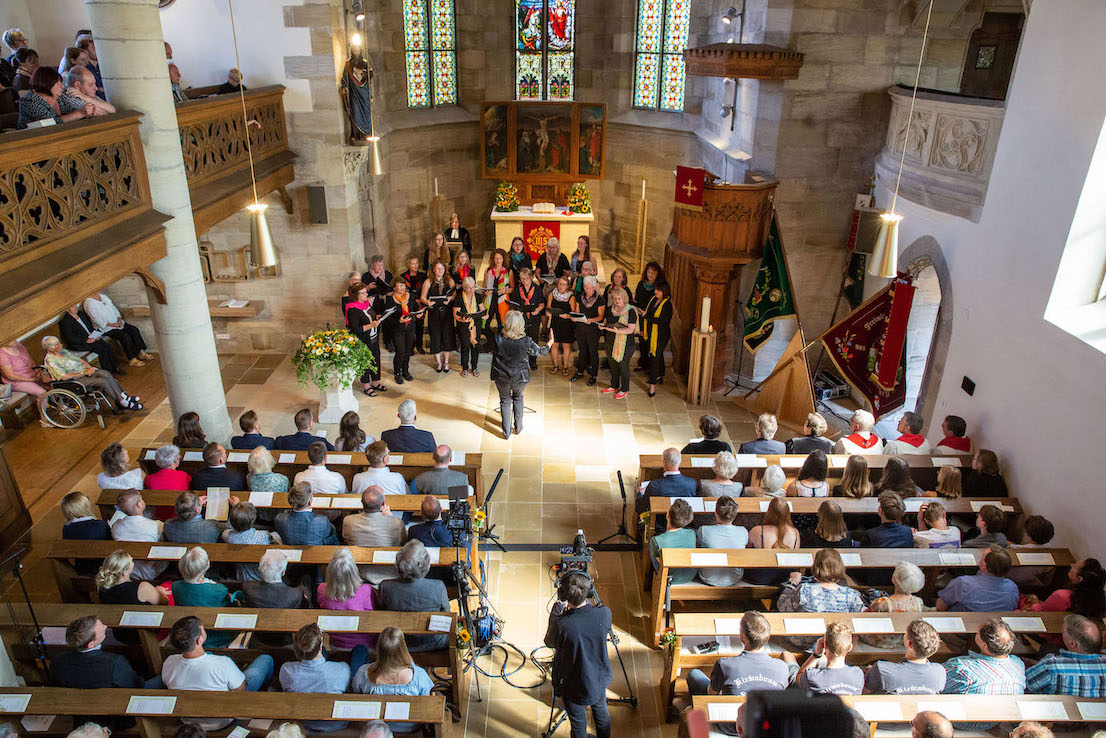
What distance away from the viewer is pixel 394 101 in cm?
1476

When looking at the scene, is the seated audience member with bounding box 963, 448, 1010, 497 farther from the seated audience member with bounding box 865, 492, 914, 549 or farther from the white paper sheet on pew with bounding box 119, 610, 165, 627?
the white paper sheet on pew with bounding box 119, 610, 165, 627

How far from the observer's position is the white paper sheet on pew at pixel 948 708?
14.7ft

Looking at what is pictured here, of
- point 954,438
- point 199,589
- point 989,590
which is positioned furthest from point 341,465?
point 954,438

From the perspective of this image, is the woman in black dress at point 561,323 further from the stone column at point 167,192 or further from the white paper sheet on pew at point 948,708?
the white paper sheet on pew at point 948,708

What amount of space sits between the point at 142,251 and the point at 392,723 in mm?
4568

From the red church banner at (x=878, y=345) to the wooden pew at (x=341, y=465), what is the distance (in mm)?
4545

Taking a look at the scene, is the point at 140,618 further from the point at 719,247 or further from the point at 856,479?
the point at 719,247

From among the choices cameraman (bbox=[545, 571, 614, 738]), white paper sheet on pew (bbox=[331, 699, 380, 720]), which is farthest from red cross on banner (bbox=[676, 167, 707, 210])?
white paper sheet on pew (bbox=[331, 699, 380, 720])

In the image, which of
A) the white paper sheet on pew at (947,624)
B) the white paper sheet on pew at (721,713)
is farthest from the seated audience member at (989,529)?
the white paper sheet on pew at (721,713)

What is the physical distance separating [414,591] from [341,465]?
214 cm

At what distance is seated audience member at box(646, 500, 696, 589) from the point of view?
6004 millimetres

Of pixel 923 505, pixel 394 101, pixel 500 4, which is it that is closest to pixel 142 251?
pixel 923 505

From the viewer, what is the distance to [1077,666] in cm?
473

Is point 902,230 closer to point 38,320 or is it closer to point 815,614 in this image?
point 815,614
